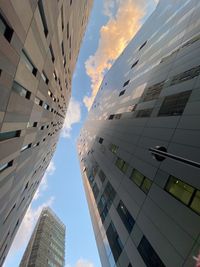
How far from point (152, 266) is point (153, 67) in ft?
84.7

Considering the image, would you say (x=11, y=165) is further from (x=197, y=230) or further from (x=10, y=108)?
(x=197, y=230)

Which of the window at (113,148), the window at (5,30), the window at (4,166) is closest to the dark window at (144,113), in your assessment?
the window at (113,148)

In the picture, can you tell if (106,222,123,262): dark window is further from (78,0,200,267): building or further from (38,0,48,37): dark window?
(38,0,48,37): dark window

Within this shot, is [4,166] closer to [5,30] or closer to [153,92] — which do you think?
[5,30]

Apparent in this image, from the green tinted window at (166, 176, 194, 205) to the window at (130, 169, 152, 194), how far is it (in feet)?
9.90

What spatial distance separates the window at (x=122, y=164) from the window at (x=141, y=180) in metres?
2.68

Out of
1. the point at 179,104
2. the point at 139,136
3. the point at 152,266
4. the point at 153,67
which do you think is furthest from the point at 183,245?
the point at 153,67

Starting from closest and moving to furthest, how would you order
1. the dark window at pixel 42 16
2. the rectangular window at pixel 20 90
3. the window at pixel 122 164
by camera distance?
the rectangular window at pixel 20 90 < the dark window at pixel 42 16 < the window at pixel 122 164

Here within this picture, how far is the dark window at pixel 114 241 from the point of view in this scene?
74.3ft

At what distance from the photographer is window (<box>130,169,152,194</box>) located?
1915cm

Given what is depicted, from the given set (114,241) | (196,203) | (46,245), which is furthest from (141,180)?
(46,245)

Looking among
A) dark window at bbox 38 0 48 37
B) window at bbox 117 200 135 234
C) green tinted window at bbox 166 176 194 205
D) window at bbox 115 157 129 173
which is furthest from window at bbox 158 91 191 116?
dark window at bbox 38 0 48 37

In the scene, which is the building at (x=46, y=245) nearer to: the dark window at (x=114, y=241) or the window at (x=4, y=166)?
the dark window at (x=114, y=241)

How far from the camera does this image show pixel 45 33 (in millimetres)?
19500
